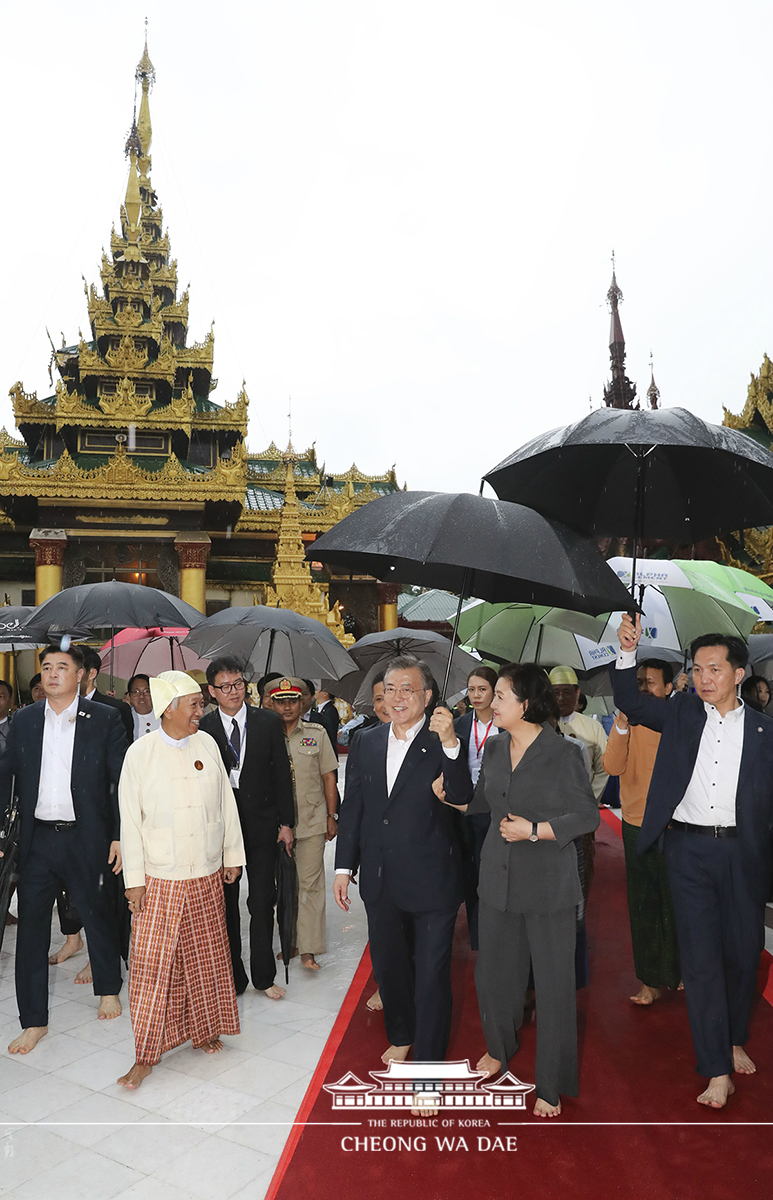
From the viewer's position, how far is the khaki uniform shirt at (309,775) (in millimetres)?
5090

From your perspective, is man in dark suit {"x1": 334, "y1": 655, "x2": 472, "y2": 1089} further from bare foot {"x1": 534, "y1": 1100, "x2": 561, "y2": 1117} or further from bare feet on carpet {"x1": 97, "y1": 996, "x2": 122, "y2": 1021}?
bare feet on carpet {"x1": 97, "y1": 996, "x2": 122, "y2": 1021}

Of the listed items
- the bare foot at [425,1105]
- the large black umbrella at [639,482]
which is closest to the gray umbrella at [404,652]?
the large black umbrella at [639,482]

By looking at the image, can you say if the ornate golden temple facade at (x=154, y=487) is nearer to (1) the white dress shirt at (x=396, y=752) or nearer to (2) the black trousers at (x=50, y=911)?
(2) the black trousers at (x=50, y=911)

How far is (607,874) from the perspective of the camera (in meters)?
7.21

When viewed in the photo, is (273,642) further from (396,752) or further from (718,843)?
(718,843)

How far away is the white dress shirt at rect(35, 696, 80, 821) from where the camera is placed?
4141 mm

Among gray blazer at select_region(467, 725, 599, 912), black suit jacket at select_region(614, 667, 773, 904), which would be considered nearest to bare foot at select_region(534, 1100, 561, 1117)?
gray blazer at select_region(467, 725, 599, 912)

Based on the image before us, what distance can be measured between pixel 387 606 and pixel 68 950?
18.4 metres

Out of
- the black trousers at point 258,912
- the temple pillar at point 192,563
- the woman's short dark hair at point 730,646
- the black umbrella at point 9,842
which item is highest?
the temple pillar at point 192,563

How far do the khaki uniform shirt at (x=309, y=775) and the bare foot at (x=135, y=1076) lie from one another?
166 cm

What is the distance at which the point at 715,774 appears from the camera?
3471mm

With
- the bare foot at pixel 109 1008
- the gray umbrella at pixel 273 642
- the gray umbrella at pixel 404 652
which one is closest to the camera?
the bare foot at pixel 109 1008

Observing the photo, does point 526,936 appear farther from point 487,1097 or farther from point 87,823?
point 87,823

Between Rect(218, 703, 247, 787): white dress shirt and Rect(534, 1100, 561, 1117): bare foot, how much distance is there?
7.19ft
